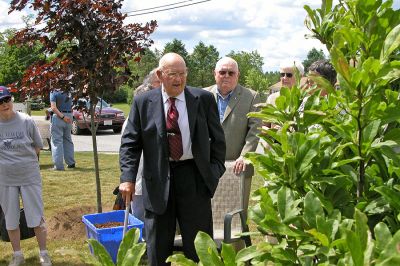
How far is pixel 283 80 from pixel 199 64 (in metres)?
62.4

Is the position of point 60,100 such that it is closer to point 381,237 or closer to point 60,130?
point 60,130

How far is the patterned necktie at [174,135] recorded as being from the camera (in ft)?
13.4

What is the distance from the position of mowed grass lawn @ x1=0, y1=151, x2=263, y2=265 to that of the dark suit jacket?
0.72 m

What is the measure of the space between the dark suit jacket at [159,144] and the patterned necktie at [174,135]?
50 millimetres

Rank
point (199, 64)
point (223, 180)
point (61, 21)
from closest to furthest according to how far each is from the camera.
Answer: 1. point (223, 180)
2. point (61, 21)
3. point (199, 64)

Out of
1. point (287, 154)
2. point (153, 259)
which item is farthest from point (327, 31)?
point (153, 259)

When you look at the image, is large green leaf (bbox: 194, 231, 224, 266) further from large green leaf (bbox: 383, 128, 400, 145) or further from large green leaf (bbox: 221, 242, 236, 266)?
large green leaf (bbox: 383, 128, 400, 145)

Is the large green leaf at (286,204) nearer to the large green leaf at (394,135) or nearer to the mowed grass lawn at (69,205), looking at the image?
the large green leaf at (394,135)

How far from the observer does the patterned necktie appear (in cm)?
409

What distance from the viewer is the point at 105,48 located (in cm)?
643

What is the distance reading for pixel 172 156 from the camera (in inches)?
161

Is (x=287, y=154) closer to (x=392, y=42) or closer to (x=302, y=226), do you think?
(x=302, y=226)

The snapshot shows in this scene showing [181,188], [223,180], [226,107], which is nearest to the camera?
[181,188]

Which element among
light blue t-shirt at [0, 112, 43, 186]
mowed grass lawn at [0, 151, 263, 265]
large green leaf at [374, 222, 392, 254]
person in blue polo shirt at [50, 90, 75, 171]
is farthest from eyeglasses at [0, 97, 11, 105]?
person in blue polo shirt at [50, 90, 75, 171]
